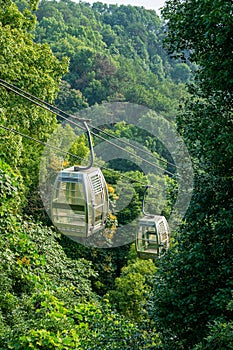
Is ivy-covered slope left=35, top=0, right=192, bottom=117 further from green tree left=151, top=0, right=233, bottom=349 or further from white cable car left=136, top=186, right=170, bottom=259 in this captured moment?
green tree left=151, top=0, right=233, bottom=349

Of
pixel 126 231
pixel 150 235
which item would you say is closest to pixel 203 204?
pixel 150 235

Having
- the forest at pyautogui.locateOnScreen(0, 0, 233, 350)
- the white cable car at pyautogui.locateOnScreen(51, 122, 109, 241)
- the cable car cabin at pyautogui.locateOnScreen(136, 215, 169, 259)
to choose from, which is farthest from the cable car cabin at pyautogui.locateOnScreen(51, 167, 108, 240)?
the cable car cabin at pyautogui.locateOnScreen(136, 215, 169, 259)

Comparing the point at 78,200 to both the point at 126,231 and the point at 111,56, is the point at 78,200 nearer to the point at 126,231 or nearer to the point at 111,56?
the point at 126,231

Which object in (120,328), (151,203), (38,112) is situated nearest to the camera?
(120,328)

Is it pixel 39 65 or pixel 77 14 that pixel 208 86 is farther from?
pixel 77 14

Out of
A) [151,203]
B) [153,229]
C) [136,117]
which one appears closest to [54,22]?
[136,117]
